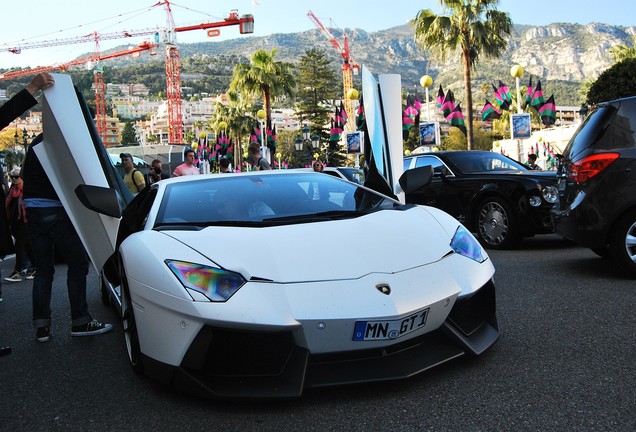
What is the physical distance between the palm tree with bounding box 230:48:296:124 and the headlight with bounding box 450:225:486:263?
34432 mm

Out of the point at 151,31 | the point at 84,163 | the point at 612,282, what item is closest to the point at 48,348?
the point at 84,163

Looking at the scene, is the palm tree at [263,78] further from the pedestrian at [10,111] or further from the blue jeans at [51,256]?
the pedestrian at [10,111]

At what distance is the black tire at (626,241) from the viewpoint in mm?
5238

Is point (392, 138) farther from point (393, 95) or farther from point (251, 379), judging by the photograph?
point (251, 379)

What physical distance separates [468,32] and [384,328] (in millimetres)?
23840

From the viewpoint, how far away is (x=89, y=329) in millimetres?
4672

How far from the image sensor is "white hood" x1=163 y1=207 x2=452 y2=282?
2842mm

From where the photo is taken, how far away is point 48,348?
14.3 ft

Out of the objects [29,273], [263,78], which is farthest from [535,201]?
[263,78]

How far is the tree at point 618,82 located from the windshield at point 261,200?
15727 mm

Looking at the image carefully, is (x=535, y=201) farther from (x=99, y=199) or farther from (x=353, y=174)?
(x=99, y=199)

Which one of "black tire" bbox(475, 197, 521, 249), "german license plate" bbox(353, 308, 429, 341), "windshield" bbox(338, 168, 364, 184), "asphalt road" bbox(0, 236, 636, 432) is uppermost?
"german license plate" bbox(353, 308, 429, 341)

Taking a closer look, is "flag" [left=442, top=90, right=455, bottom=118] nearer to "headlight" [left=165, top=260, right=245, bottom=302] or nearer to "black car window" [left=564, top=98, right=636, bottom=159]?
"black car window" [left=564, top=98, right=636, bottom=159]

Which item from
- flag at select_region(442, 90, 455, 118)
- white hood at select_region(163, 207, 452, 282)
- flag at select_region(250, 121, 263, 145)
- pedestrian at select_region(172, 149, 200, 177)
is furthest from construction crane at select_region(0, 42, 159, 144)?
white hood at select_region(163, 207, 452, 282)
